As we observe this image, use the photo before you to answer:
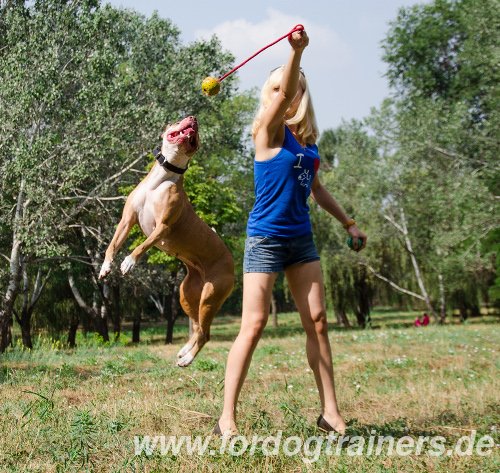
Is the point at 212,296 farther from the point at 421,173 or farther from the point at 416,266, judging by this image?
the point at 416,266

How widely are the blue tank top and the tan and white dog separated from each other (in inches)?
12.8

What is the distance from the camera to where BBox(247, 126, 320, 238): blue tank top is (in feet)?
12.1

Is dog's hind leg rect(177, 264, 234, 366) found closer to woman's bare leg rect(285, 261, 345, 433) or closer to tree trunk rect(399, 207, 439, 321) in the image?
woman's bare leg rect(285, 261, 345, 433)

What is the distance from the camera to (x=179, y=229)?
3488 millimetres

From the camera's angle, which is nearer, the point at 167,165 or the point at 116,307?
the point at 167,165

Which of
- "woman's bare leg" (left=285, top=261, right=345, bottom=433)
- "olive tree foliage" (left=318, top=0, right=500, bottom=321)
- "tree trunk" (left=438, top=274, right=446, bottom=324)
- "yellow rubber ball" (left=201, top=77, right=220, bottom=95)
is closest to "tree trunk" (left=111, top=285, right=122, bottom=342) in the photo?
"olive tree foliage" (left=318, top=0, right=500, bottom=321)

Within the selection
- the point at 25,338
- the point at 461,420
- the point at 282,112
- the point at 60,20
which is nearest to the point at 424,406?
the point at 461,420

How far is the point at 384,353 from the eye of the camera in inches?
378

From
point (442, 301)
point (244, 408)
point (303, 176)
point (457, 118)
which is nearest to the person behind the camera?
point (303, 176)

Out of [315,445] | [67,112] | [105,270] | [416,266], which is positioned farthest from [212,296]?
[416,266]

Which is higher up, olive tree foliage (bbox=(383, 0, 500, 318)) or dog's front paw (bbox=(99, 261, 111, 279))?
olive tree foliage (bbox=(383, 0, 500, 318))

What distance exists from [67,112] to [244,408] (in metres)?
12.1

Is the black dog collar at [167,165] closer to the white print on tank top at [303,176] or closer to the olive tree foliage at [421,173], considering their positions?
the white print on tank top at [303,176]

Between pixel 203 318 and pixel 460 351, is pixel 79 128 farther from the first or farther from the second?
A: pixel 203 318
